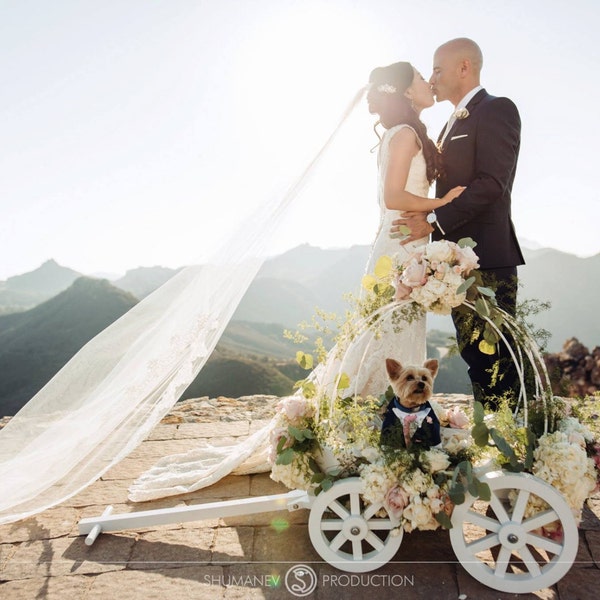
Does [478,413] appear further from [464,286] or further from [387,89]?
[387,89]

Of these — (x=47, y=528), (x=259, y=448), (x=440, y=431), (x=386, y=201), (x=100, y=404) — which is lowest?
(x=47, y=528)

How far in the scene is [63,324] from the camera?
3469cm

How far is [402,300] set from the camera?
7.80ft

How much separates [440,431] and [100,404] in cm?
206

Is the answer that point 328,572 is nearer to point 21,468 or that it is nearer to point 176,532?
point 176,532

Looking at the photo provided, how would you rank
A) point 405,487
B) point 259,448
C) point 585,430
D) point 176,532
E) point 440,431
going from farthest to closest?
point 259,448
point 176,532
point 440,431
point 585,430
point 405,487

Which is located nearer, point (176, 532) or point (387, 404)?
point (387, 404)

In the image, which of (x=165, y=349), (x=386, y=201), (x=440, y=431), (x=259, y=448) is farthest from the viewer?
(x=259, y=448)

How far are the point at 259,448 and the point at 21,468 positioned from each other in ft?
5.10

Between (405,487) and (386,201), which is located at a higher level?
Result: (386,201)

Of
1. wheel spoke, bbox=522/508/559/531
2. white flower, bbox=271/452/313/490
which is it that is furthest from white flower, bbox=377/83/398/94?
wheel spoke, bbox=522/508/559/531

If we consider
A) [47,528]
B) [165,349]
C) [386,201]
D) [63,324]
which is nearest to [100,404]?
[165,349]

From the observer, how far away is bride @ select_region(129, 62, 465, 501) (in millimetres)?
3252

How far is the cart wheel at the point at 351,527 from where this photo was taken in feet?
7.36
